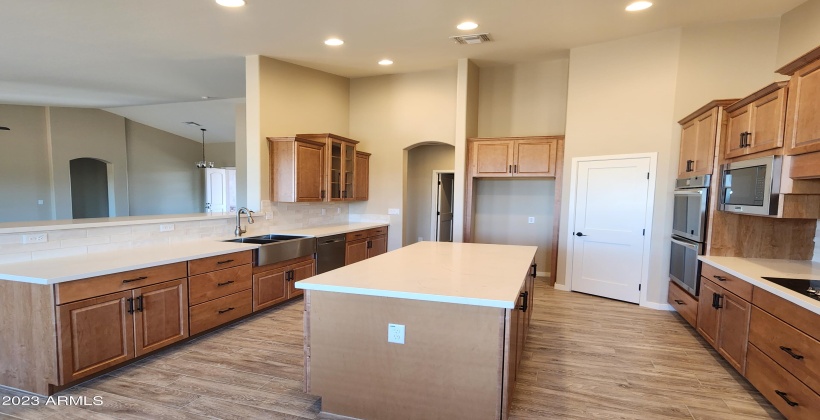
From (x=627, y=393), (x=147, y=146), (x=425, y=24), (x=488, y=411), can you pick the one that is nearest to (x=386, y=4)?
(x=425, y=24)

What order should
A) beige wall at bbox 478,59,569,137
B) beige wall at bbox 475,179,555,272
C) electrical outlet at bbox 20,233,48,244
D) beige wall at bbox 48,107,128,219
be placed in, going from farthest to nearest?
beige wall at bbox 48,107,128,219 < beige wall at bbox 475,179,555,272 < beige wall at bbox 478,59,569,137 < electrical outlet at bbox 20,233,48,244

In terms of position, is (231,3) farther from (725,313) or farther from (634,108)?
(725,313)

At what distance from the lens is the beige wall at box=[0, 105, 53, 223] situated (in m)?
7.60

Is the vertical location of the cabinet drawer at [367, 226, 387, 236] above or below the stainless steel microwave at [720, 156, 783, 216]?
below

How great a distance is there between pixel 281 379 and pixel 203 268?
1.24m

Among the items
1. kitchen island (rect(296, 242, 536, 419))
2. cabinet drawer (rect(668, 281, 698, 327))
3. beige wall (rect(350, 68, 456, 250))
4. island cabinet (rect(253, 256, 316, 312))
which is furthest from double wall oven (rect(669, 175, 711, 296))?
island cabinet (rect(253, 256, 316, 312))

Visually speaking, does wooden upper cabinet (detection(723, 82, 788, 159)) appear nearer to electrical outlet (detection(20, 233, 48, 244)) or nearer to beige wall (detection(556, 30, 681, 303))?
beige wall (detection(556, 30, 681, 303))

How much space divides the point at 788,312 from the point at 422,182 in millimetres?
5602

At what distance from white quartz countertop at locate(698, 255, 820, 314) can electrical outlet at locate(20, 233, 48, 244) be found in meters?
4.76

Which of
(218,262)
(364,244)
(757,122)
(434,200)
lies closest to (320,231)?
(364,244)

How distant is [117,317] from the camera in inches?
101

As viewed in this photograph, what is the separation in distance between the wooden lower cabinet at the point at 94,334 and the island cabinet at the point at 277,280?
3.89 feet

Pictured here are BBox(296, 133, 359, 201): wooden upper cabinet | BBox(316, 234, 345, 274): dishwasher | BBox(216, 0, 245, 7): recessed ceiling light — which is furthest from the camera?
BBox(296, 133, 359, 201): wooden upper cabinet

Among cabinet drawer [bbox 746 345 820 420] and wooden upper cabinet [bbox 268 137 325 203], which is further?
wooden upper cabinet [bbox 268 137 325 203]
